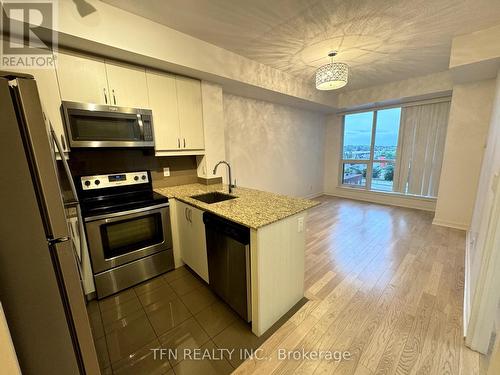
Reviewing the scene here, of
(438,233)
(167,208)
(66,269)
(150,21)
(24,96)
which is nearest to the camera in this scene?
(24,96)

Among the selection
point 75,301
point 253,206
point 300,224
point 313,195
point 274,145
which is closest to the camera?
point 75,301

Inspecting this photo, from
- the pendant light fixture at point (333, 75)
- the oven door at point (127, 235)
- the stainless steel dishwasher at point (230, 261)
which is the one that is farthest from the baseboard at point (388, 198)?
the oven door at point (127, 235)

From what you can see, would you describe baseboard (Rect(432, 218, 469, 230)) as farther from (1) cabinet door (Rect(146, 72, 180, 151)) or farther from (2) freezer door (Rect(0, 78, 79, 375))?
(2) freezer door (Rect(0, 78, 79, 375))

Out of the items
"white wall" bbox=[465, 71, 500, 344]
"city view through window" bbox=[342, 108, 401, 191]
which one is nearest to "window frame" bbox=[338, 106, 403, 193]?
"city view through window" bbox=[342, 108, 401, 191]

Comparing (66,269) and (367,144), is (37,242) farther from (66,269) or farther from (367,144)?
(367,144)

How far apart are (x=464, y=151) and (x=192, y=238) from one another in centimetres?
448

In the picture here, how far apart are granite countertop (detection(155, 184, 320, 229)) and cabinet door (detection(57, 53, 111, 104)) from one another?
1167 millimetres

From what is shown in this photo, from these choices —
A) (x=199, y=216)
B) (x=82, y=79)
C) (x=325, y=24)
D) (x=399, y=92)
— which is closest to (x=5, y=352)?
(x=199, y=216)

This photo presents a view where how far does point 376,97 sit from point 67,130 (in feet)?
17.0

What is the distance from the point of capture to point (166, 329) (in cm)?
166

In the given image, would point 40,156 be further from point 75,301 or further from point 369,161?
point 369,161

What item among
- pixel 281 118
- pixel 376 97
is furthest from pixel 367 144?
pixel 281 118

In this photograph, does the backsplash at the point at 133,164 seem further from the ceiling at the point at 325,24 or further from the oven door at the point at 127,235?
the ceiling at the point at 325,24

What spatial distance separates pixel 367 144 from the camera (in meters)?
5.18
